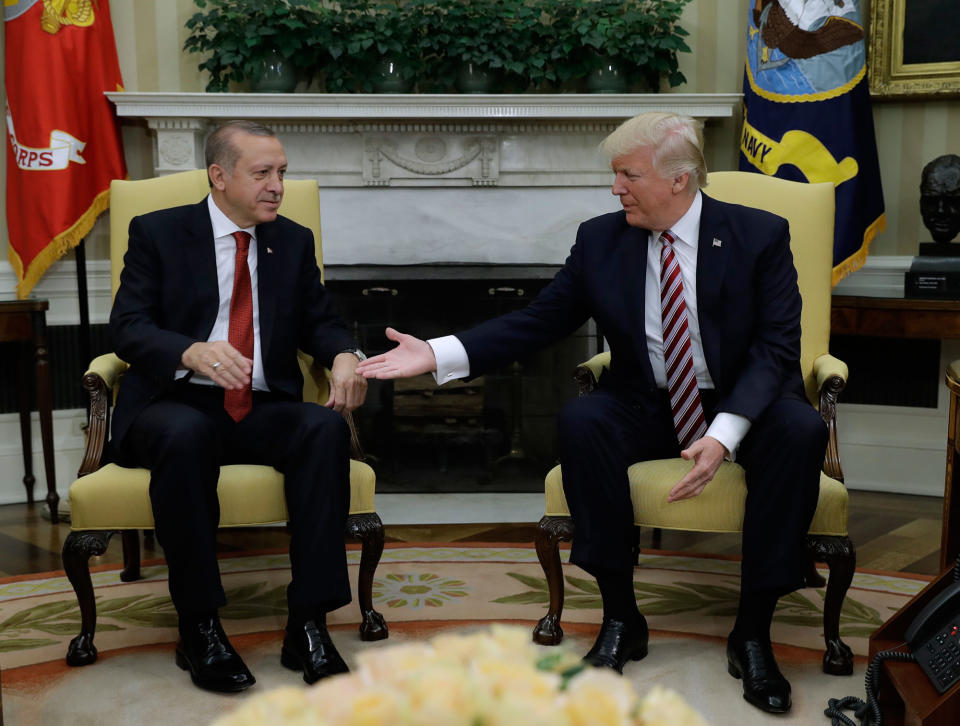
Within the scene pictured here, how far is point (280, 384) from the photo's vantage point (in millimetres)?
2510

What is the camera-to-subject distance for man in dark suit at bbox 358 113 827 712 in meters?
2.10

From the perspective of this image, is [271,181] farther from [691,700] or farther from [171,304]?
[691,700]

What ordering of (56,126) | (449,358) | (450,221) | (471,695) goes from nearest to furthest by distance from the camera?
(471,695)
(449,358)
(56,126)
(450,221)

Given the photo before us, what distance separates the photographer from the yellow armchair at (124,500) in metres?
2.21

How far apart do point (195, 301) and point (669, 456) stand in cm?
125

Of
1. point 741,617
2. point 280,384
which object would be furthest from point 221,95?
point 741,617

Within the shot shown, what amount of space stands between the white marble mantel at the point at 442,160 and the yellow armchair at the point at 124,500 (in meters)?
1.26

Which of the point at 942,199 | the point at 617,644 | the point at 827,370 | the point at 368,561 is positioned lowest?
the point at 617,644

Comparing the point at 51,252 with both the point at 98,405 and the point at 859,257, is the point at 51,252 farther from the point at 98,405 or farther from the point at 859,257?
the point at 859,257

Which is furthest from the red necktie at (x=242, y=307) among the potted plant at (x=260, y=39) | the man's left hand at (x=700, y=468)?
the potted plant at (x=260, y=39)

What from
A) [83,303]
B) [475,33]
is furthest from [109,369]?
[475,33]

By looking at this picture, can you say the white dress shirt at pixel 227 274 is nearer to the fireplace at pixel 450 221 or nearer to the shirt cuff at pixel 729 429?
the shirt cuff at pixel 729 429

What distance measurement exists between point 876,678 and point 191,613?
144 centimetres

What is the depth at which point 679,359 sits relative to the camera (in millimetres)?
2324
